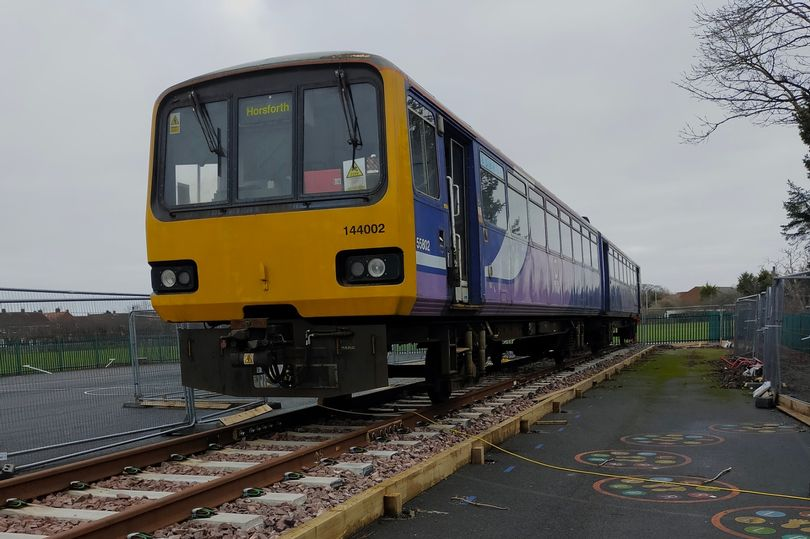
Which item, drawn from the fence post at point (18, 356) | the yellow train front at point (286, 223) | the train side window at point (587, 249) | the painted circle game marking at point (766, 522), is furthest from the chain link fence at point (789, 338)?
the fence post at point (18, 356)

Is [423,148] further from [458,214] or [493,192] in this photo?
[493,192]

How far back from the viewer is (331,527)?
12.9ft

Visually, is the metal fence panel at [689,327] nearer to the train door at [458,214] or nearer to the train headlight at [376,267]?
the train door at [458,214]

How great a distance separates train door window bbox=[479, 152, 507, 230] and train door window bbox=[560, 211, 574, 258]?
4.52 m

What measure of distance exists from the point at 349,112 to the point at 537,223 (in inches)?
237

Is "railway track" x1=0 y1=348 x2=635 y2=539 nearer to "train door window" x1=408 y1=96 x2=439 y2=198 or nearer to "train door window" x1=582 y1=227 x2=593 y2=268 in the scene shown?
"train door window" x1=408 y1=96 x2=439 y2=198

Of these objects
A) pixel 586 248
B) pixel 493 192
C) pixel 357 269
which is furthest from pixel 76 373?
pixel 586 248

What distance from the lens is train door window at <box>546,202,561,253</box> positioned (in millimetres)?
12461

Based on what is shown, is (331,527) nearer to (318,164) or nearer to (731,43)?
(318,164)

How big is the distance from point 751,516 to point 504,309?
4.78 meters

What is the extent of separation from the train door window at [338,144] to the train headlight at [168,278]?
163cm

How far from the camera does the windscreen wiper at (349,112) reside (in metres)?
6.11

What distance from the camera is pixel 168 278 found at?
665cm

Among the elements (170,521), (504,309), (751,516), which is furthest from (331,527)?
(504,309)
